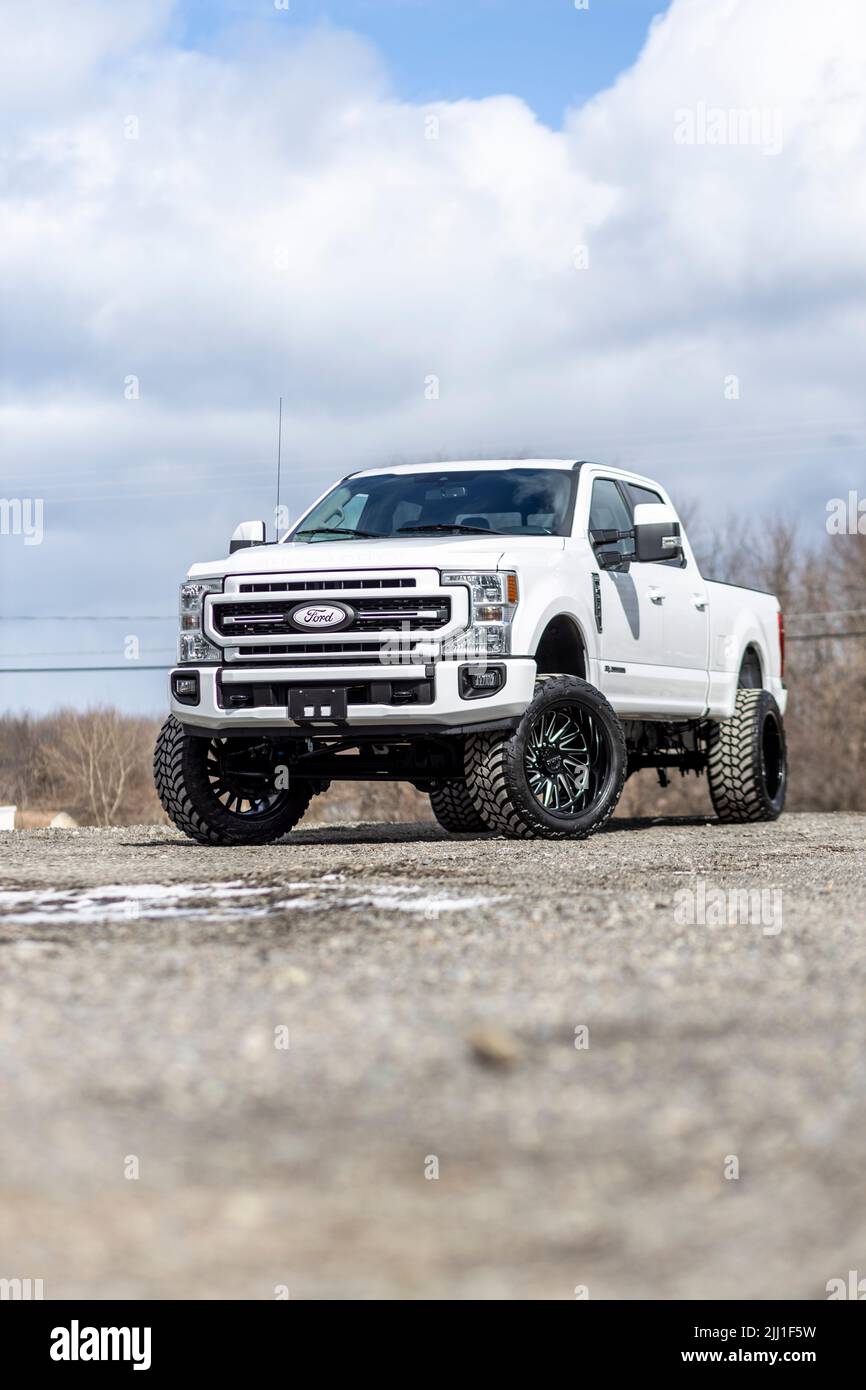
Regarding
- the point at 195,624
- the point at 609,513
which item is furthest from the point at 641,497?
the point at 195,624

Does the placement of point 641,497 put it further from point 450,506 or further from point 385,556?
point 385,556

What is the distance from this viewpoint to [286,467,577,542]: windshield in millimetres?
11641

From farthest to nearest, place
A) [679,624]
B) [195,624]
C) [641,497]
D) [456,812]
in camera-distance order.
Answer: [456,812] → [641,497] → [679,624] → [195,624]

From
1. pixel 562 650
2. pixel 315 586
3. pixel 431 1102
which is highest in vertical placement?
pixel 315 586

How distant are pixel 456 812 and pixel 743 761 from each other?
2397 mm

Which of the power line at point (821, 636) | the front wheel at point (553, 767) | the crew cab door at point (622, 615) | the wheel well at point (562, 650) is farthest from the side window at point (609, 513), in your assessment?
the power line at point (821, 636)

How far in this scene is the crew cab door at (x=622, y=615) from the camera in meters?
11.7

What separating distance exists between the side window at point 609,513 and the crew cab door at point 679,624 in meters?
0.11

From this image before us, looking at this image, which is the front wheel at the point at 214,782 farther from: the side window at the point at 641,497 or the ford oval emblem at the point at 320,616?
the side window at the point at 641,497

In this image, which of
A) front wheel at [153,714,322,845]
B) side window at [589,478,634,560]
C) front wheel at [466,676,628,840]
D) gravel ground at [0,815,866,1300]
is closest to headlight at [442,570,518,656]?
front wheel at [466,676,628,840]

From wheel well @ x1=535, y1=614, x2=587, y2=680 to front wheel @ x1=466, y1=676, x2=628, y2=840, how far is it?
1.46ft

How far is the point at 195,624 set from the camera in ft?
35.9

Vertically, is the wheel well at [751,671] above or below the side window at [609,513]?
below


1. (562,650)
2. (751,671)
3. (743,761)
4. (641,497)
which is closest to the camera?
(562,650)
